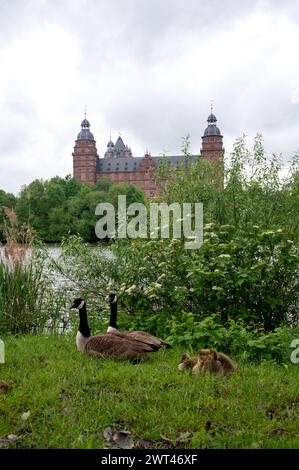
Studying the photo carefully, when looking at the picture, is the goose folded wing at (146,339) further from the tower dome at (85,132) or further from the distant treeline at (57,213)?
the tower dome at (85,132)

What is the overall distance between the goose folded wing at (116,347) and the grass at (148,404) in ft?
0.33

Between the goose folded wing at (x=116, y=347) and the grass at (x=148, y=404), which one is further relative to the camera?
the goose folded wing at (x=116, y=347)

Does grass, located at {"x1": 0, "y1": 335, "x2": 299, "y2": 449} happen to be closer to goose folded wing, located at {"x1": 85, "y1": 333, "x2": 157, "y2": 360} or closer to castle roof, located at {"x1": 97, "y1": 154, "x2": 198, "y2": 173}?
goose folded wing, located at {"x1": 85, "y1": 333, "x2": 157, "y2": 360}

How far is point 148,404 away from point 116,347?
1.37m

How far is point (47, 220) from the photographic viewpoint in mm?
31406

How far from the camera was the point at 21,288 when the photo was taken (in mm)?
7328

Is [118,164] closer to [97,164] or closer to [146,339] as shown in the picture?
[97,164]

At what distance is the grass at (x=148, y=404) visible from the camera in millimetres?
3344

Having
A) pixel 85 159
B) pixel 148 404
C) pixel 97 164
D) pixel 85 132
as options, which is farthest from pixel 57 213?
pixel 85 132

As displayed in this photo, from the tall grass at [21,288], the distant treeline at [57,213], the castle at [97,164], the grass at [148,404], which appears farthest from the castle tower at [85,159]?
the grass at [148,404]

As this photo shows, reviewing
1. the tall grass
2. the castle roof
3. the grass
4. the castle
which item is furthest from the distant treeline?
the castle roof
